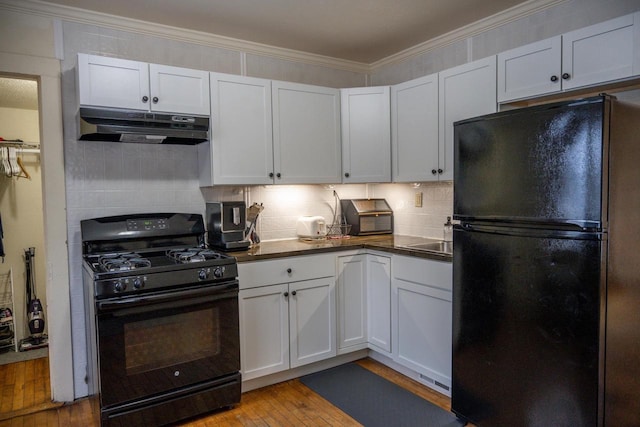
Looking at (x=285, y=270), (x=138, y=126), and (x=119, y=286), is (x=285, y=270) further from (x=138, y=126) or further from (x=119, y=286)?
(x=138, y=126)

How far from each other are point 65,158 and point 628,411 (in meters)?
3.16

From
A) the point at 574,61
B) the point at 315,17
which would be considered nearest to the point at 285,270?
the point at 315,17

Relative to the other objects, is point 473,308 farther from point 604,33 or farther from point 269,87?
point 269,87

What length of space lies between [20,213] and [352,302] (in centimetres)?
342

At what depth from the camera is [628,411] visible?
5.87 ft

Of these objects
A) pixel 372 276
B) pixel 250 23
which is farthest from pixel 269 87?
Answer: pixel 372 276

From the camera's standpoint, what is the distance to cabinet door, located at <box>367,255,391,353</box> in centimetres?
294

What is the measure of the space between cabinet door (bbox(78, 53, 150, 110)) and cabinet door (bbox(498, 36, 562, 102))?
6.81ft

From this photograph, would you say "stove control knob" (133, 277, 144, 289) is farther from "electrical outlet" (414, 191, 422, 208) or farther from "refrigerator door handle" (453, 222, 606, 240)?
"electrical outlet" (414, 191, 422, 208)

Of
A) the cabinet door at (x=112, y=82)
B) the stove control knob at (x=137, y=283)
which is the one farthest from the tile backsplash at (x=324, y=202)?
the stove control knob at (x=137, y=283)

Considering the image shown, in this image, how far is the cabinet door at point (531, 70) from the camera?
224cm

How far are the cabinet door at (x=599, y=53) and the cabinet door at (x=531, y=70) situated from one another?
0.04m

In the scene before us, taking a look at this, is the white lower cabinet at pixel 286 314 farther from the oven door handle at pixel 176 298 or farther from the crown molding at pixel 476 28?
the crown molding at pixel 476 28

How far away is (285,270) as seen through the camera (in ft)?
9.10
